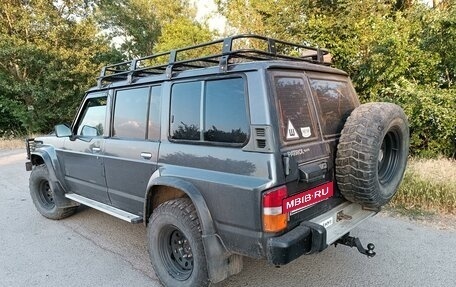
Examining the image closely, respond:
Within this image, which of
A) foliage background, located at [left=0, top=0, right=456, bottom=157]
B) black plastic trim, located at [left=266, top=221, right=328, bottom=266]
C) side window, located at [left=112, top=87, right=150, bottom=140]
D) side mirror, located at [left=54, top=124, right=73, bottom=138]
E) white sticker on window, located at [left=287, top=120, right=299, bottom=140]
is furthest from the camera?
foliage background, located at [left=0, top=0, right=456, bottom=157]

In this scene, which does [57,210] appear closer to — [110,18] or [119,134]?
[119,134]

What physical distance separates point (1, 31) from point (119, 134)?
49.4ft

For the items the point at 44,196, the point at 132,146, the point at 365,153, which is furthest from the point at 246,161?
the point at 44,196

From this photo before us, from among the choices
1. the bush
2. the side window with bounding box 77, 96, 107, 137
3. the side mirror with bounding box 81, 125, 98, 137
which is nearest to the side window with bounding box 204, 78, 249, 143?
the side window with bounding box 77, 96, 107, 137

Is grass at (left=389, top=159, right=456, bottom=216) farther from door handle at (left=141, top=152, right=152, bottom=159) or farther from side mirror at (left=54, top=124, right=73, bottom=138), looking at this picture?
side mirror at (left=54, top=124, right=73, bottom=138)

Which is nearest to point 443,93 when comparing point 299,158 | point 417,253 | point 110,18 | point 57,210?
point 417,253

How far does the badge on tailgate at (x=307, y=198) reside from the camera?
93.3 inches

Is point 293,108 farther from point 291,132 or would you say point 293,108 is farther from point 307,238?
point 307,238

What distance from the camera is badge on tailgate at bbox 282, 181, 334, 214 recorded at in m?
2.37

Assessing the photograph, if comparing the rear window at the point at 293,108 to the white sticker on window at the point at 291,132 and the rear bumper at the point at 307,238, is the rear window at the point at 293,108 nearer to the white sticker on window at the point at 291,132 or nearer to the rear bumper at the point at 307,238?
the white sticker on window at the point at 291,132

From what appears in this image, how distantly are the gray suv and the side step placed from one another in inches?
1.1

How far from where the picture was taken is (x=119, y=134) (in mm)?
3656

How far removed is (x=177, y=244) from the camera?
3.04 m

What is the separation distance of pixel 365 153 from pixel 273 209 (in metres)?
0.90
